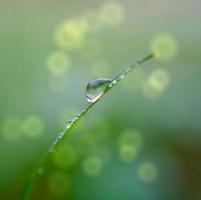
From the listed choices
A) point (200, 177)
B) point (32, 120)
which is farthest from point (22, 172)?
point (200, 177)

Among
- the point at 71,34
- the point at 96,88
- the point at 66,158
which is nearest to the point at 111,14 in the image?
the point at 71,34

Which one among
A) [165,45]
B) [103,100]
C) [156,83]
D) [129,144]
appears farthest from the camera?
[165,45]

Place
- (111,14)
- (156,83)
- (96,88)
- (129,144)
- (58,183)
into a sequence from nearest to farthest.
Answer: (96,88)
(58,183)
(129,144)
(156,83)
(111,14)

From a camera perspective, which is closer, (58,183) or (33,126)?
(58,183)

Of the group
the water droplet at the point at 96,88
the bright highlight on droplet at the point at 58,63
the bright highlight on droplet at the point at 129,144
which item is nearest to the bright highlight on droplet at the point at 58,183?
the bright highlight on droplet at the point at 129,144

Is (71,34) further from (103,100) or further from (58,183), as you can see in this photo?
(58,183)

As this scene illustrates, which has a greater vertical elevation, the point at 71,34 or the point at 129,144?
the point at 71,34

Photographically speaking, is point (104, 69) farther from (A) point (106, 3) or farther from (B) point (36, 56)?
(A) point (106, 3)

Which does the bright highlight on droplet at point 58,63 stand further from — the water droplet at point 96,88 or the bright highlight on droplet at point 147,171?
the water droplet at point 96,88

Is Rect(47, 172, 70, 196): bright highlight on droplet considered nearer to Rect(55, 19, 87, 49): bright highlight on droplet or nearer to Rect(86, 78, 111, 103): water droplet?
Rect(86, 78, 111, 103): water droplet
